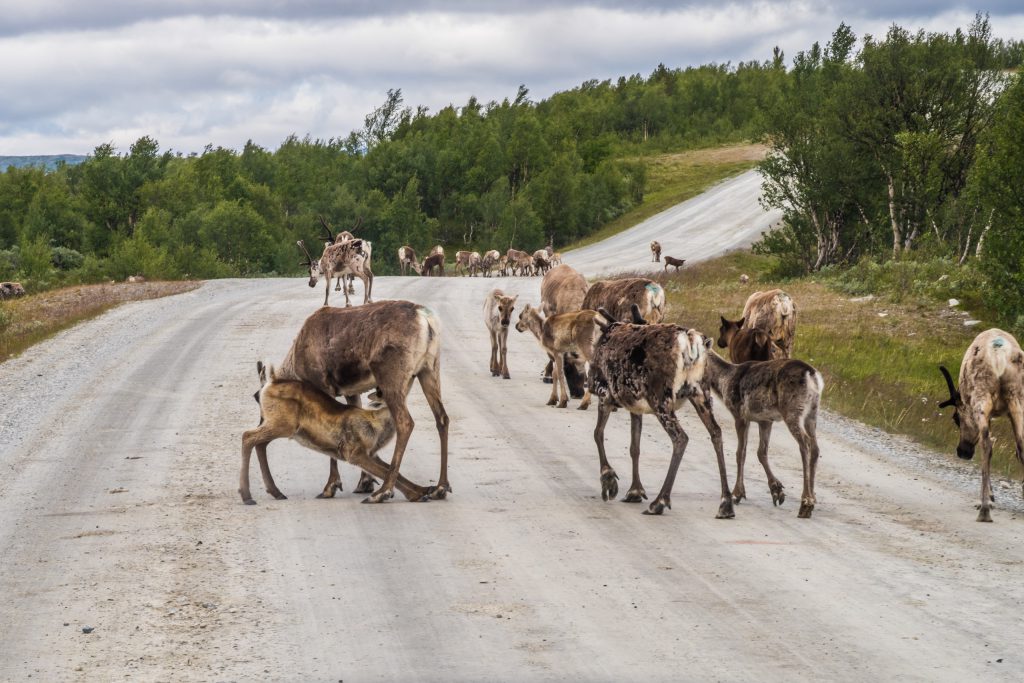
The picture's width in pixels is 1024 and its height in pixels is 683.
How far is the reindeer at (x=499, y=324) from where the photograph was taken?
1984cm

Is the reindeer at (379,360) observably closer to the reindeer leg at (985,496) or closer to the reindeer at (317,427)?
the reindeer at (317,427)

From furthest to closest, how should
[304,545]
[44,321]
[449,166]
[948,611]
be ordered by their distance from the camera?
[449,166]
[44,321]
[304,545]
[948,611]

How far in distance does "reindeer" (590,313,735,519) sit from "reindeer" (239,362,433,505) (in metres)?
2.13

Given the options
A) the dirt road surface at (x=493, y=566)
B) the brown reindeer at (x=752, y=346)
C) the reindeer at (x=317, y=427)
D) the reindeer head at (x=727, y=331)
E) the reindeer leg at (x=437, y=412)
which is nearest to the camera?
the dirt road surface at (x=493, y=566)

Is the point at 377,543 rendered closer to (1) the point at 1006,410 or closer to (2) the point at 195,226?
(1) the point at 1006,410

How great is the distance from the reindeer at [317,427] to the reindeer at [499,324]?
8.48 metres

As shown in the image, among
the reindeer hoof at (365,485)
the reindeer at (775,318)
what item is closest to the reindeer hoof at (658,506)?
the reindeer hoof at (365,485)

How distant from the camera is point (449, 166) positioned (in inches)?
3841

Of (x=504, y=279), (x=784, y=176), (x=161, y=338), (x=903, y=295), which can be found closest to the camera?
(x=161, y=338)

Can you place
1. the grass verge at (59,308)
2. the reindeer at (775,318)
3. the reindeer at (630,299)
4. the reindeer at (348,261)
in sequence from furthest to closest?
the reindeer at (348,261) < the grass verge at (59,308) < the reindeer at (630,299) < the reindeer at (775,318)

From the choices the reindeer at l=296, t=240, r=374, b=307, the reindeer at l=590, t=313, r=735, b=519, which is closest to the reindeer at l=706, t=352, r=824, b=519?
the reindeer at l=590, t=313, r=735, b=519

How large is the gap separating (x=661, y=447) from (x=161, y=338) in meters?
13.4

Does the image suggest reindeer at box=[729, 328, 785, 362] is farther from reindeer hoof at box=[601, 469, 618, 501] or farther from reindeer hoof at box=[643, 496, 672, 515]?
reindeer hoof at box=[643, 496, 672, 515]

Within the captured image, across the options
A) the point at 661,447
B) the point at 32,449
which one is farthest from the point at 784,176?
the point at 32,449
